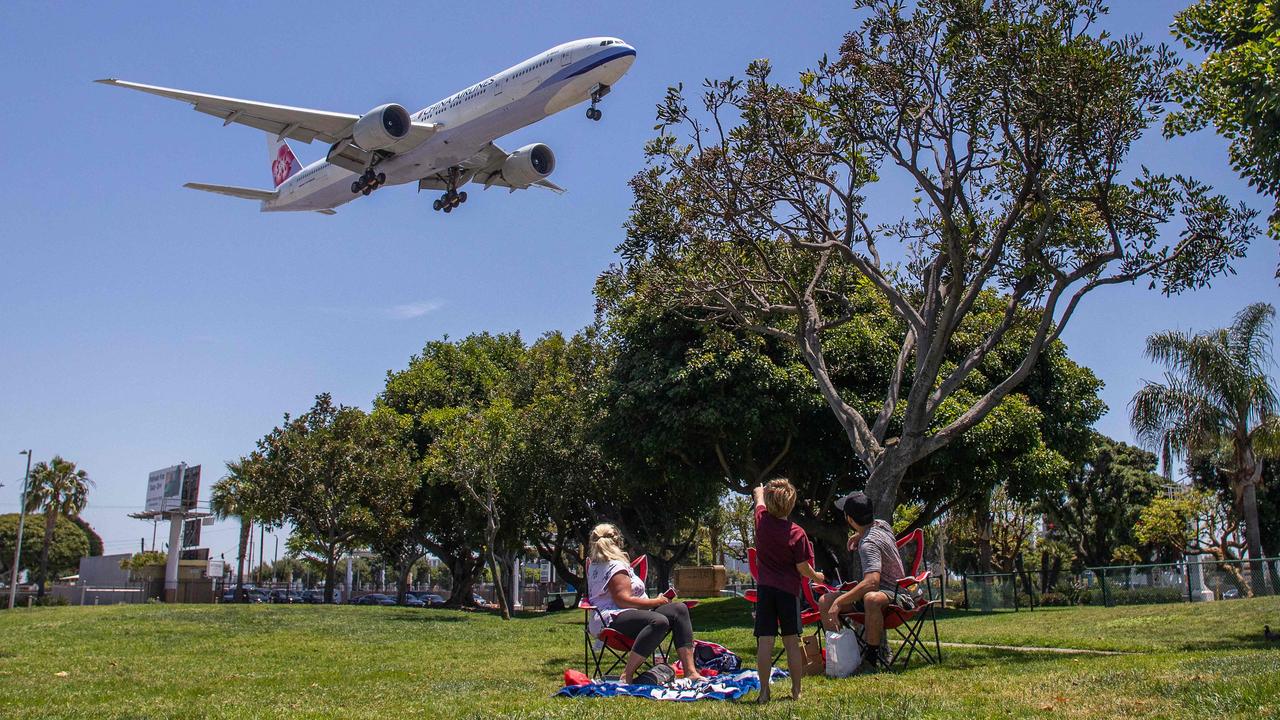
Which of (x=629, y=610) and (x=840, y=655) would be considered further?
(x=840, y=655)

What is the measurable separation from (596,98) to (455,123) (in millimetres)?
4118

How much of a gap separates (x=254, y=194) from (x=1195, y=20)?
32.2m

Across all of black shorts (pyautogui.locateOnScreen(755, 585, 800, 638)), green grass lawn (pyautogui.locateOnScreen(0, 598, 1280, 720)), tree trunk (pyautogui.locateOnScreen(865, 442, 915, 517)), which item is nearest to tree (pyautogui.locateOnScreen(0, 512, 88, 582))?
green grass lawn (pyautogui.locateOnScreen(0, 598, 1280, 720))

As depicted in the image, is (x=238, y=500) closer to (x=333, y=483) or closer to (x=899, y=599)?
(x=333, y=483)

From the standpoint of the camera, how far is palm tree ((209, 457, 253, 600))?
4116cm

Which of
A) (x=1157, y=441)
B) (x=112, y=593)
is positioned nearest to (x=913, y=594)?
(x=1157, y=441)

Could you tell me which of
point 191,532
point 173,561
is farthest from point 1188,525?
point 191,532

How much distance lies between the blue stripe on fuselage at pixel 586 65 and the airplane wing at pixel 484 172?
6.12 m

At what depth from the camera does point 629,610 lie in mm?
7543

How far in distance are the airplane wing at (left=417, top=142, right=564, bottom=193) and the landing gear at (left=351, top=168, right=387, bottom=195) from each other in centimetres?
278

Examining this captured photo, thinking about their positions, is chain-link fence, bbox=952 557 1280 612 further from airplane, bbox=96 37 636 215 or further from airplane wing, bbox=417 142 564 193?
airplane wing, bbox=417 142 564 193

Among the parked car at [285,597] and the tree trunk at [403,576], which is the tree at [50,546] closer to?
the parked car at [285,597]

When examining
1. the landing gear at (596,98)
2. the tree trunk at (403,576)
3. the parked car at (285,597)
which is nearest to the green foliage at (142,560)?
the parked car at (285,597)

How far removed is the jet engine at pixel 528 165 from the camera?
102 ft
